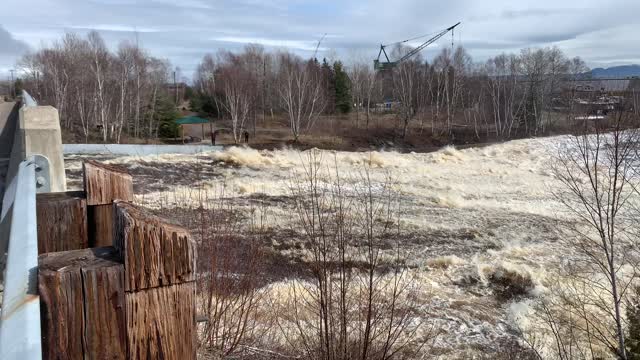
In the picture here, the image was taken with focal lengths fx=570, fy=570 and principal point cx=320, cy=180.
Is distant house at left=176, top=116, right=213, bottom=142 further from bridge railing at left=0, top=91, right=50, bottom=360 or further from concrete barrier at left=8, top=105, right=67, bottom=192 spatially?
bridge railing at left=0, top=91, right=50, bottom=360

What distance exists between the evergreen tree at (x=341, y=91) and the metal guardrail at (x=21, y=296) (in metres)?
55.7

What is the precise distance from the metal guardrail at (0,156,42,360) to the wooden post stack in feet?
0.10

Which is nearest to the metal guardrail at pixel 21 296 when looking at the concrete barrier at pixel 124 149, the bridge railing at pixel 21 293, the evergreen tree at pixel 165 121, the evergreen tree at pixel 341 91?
the bridge railing at pixel 21 293

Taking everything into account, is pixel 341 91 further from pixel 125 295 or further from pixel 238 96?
pixel 125 295

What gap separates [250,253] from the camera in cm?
648

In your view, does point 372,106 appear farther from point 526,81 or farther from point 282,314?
point 282,314

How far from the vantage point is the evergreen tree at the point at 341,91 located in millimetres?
57094

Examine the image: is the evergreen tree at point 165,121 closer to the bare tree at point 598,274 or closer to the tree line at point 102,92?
the tree line at point 102,92

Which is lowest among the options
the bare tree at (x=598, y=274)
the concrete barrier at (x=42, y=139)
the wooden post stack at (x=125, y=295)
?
the bare tree at (x=598, y=274)

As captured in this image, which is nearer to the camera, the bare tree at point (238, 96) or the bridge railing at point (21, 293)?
the bridge railing at point (21, 293)

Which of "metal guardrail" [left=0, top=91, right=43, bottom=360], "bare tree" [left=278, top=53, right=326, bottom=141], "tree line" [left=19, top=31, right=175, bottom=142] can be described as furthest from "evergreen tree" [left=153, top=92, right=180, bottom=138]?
"metal guardrail" [left=0, top=91, right=43, bottom=360]

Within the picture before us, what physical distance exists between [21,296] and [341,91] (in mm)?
57302

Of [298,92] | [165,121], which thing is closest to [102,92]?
[165,121]

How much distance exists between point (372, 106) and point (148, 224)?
6340cm
